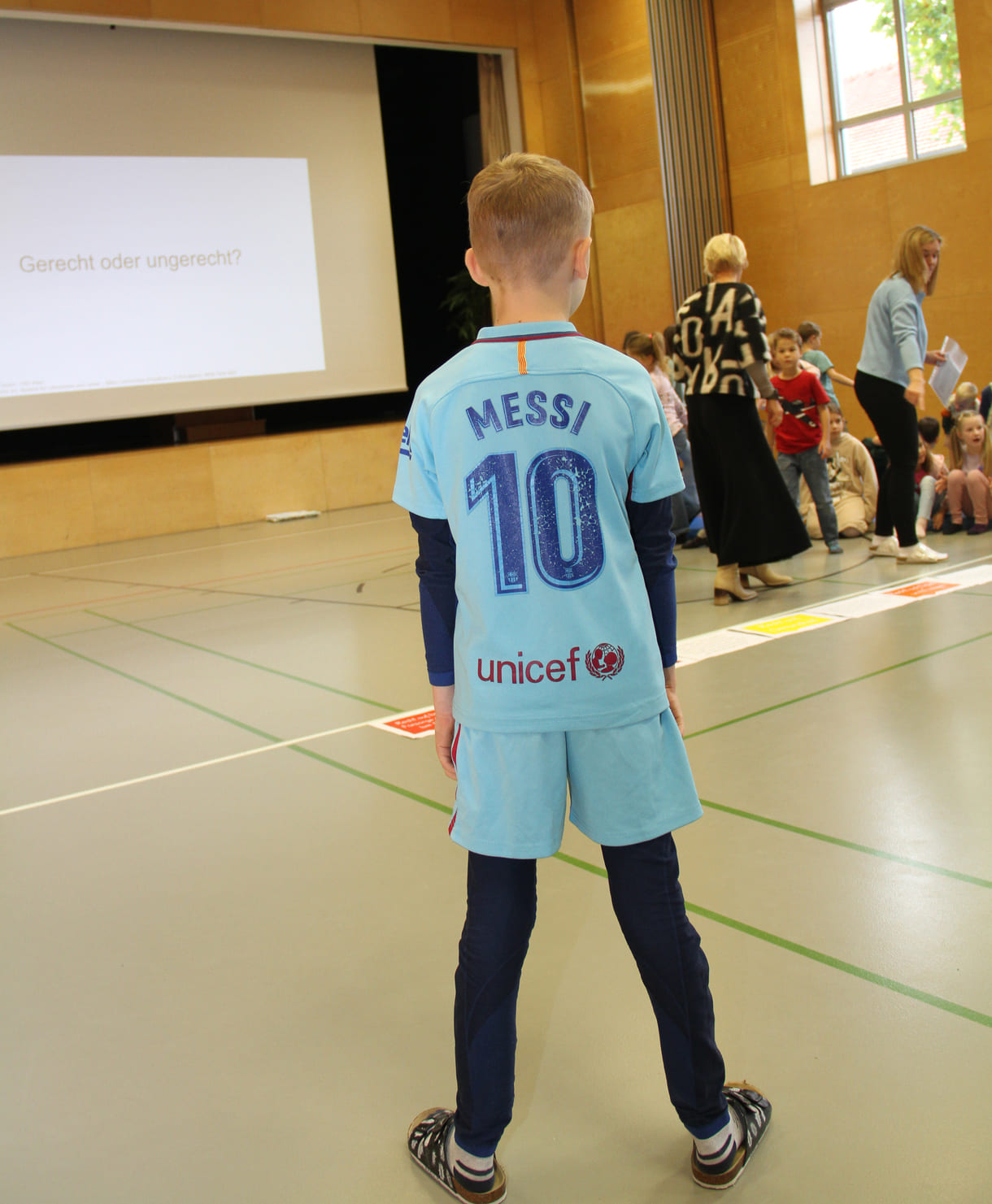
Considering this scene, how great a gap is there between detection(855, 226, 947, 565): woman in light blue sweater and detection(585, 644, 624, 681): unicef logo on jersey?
13.9 ft

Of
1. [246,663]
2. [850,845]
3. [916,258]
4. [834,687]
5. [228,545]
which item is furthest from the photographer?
[228,545]

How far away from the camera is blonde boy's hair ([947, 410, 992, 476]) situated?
642 cm

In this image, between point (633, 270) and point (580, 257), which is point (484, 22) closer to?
point (633, 270)

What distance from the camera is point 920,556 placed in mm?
A: 5684

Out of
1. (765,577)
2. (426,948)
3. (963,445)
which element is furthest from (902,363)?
(426,948)

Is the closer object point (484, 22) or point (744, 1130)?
point (744, 1130)

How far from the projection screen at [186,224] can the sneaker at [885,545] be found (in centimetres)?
747

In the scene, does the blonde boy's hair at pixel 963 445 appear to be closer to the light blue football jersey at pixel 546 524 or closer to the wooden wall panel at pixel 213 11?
the light blue football jersey at pixel 546 524

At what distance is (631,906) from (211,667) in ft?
12.2

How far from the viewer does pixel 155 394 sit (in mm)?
11258

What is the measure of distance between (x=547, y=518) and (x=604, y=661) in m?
0.18

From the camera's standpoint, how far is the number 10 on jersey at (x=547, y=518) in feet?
4.45

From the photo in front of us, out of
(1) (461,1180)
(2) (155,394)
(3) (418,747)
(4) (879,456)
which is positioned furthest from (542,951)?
(2) (155,394)

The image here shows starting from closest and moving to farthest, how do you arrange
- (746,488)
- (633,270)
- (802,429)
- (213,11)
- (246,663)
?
(246,663) < (746,488) < (802,429) < (213,11) < (633,270)
